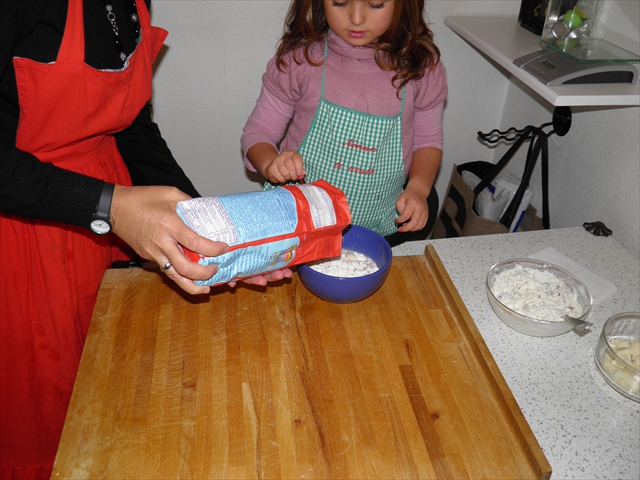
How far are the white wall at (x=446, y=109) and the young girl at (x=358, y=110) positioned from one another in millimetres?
448

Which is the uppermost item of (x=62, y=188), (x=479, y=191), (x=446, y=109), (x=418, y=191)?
(x=62, y=188)

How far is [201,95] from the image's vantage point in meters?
1.87

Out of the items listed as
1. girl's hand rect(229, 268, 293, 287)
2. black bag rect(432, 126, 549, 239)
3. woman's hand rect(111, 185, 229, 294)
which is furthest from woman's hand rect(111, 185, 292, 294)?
black bag rect(432, 126, 549, 239)

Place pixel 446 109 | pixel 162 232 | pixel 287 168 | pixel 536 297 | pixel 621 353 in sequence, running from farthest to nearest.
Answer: pixel 446 109 < pixel 287 168 < pixel 536 297 < pixel 621 353 < pixel 162 232

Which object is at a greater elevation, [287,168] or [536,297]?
[287,168]

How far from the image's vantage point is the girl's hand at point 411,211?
1256mm

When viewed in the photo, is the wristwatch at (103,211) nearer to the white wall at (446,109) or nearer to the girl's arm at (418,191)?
the girl's arm at (418,191)

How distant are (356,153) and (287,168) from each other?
24 cm

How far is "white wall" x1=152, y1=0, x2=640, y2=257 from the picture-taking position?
54.6 inches

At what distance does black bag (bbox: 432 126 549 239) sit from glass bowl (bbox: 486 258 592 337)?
0.56m

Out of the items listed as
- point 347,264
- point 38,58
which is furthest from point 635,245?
point 38,58

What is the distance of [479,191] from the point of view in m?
1.82

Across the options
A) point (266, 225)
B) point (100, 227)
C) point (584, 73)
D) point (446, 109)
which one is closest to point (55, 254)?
point (100, 227)

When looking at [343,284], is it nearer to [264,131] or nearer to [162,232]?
[162,232]
